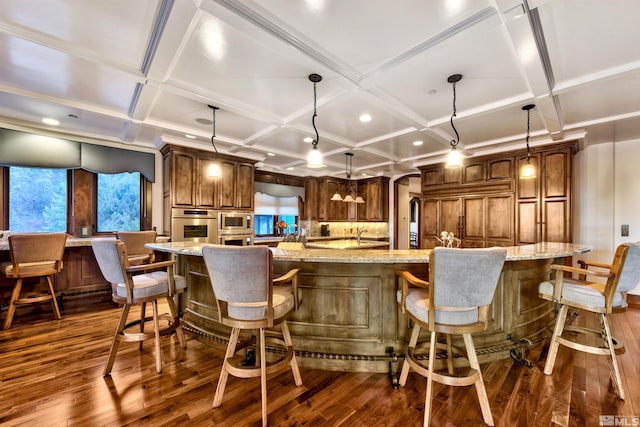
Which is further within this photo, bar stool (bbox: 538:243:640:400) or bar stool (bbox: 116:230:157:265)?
bar stool (bbox: 116:230:157:265)

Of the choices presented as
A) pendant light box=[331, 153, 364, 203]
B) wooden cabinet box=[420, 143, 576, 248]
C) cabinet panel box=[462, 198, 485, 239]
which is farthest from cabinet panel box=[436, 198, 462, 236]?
pendant light box=[331, 153, 364, 203]

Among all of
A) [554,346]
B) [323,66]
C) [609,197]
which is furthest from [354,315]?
[609,197]

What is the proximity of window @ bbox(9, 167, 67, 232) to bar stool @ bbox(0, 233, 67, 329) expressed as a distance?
0.84 m

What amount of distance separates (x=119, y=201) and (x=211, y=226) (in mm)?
1567

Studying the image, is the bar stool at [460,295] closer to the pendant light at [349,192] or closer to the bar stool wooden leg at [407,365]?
the bar stool wooden leg at [407,365]

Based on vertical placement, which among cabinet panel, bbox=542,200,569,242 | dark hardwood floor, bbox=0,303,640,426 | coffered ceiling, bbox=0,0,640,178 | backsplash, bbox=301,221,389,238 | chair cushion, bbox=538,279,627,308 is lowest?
dark hardwood floor, bbox=0,303,640,426

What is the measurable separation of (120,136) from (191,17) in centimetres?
342

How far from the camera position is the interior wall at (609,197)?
4.21 meters

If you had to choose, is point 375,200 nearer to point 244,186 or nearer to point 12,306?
point 244,186

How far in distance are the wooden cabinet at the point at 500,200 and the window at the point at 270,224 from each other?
3.15 metres

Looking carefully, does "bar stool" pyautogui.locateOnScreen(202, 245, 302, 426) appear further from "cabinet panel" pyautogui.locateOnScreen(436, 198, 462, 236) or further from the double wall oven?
"cabinet panel" pyautogui.locateOnScreen(436, 198, 462, 236)

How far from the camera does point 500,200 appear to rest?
4793 mm

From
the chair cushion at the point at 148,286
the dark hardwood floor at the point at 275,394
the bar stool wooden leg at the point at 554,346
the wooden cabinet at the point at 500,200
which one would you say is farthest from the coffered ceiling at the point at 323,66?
the dark hardwood floor at the point at 275,394

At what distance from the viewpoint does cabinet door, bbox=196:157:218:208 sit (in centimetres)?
476
